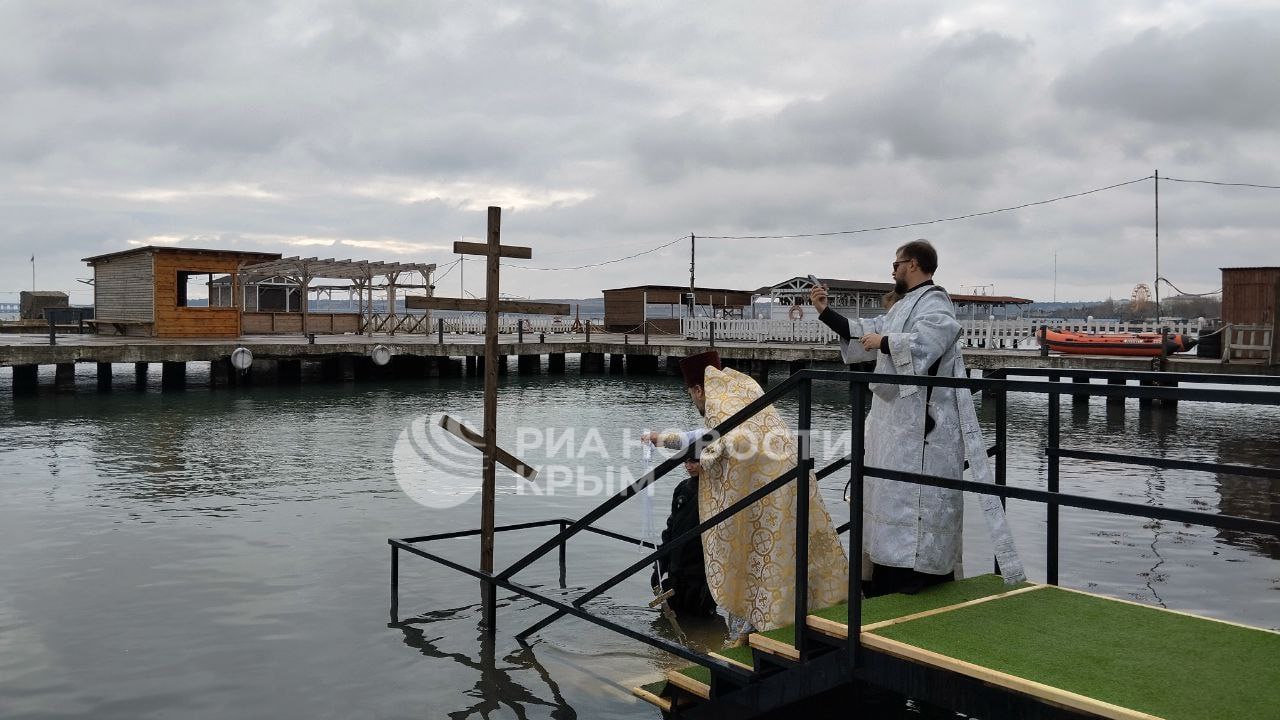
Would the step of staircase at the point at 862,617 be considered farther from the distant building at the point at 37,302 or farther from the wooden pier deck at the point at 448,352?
the distant building at the point at 37,302

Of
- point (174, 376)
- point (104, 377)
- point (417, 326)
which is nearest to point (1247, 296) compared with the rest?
point (417, 326)

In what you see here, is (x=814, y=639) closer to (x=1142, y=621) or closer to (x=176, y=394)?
(x=1142, y=621)

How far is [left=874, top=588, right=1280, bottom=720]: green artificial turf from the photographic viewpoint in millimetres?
3127

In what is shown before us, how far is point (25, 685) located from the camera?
628cm

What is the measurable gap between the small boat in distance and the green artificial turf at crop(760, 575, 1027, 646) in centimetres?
2277

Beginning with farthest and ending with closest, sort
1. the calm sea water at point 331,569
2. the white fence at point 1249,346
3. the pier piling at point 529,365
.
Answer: the pier piling at point 529,365, the white fence at point 1249,346, the calm sea water at point 331,569

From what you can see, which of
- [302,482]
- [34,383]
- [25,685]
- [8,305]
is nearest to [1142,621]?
[25,685]

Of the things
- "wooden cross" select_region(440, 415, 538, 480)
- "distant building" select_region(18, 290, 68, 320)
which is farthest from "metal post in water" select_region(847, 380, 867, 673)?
"distant building" select_region(18, 290, 68, 320)

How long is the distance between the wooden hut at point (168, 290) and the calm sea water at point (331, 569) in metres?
13.4

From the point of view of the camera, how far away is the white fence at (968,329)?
3134 cm

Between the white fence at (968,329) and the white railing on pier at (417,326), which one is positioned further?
the white railing on pier at (417,326)

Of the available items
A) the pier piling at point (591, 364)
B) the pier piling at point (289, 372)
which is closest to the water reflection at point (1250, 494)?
the pier piling at point (591, 364)

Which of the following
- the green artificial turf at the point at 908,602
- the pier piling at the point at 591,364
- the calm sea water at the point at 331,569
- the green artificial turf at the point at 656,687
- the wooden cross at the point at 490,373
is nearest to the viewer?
the green artificial turf at the point at 908,602

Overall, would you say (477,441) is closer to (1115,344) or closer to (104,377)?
→ (1115,344)
